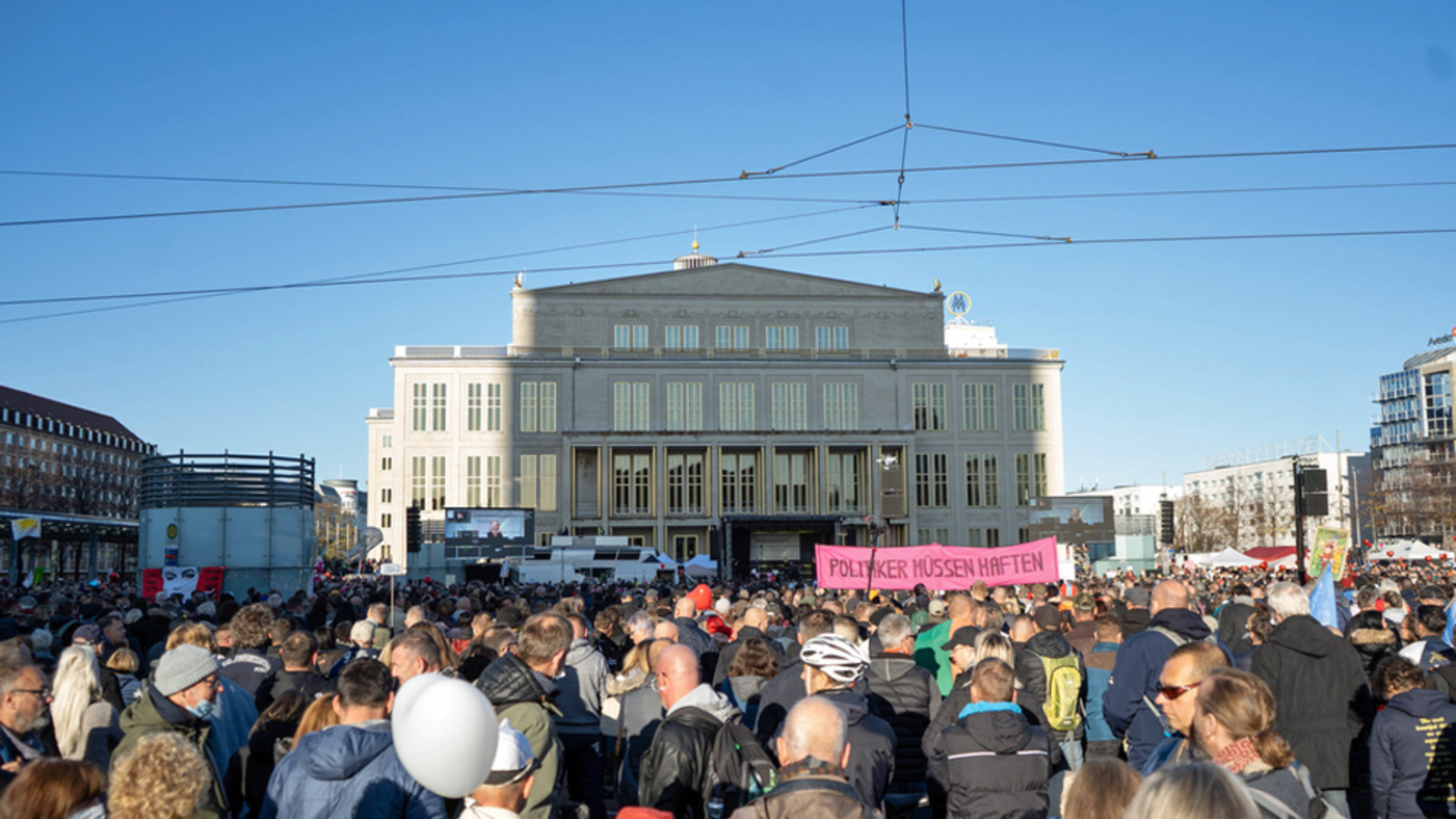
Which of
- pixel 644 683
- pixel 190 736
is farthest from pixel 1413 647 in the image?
pixel 190 736

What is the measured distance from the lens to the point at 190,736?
6.09 m

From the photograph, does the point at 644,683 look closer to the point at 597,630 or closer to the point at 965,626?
the point at 965,626

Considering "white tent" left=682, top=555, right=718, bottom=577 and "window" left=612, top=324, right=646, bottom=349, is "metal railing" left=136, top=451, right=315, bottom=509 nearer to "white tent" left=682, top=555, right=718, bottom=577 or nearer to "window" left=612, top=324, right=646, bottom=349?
"white tent" left=682, top=555, right=718, bottom=577

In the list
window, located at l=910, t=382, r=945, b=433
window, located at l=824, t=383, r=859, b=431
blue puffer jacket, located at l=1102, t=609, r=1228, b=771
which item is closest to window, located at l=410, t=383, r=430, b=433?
window, located at l=824, t=383, r=859, b=431

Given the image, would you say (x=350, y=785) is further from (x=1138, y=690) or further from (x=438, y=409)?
(x=438, y=409)

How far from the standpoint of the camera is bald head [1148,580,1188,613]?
8586 millimetres

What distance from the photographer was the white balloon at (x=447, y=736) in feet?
12.3

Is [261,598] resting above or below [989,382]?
below

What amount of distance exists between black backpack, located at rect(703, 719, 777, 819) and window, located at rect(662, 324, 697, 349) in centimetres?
6561

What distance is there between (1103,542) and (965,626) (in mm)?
51684

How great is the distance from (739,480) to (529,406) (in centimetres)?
1297

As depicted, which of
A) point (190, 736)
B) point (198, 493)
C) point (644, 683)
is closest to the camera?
point (190, 736)

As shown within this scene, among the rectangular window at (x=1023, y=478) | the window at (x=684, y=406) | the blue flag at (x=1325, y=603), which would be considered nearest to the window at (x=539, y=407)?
the window at (x=684, y=406)

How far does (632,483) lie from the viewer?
6775 centimetres
